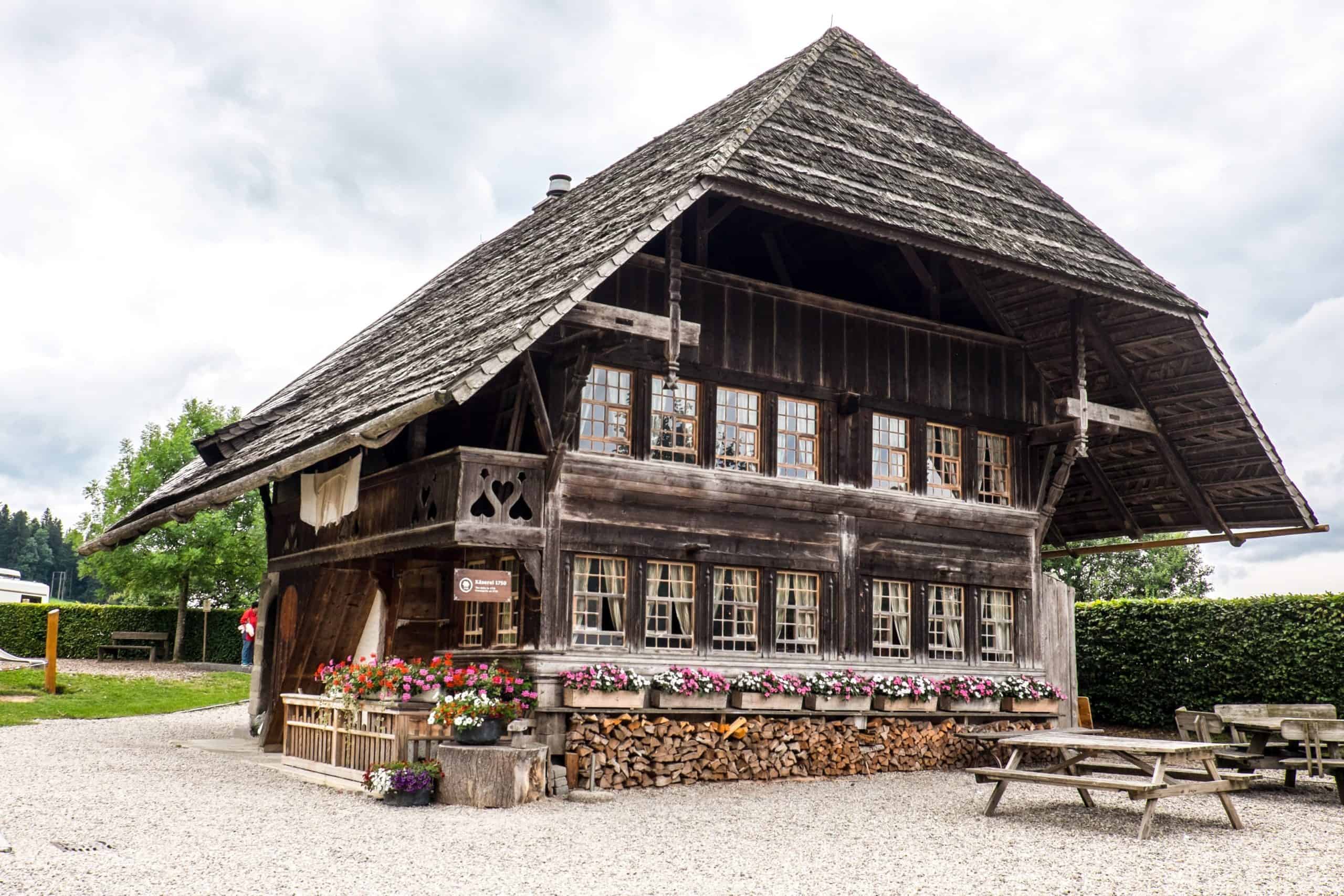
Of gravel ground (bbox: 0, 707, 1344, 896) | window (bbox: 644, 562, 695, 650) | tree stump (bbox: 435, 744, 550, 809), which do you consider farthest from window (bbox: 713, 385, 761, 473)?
tree stump (bbox: 435, 744, 550, 809)

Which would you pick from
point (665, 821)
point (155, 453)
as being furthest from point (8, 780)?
point (155, 453)

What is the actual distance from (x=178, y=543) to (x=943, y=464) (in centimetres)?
2806

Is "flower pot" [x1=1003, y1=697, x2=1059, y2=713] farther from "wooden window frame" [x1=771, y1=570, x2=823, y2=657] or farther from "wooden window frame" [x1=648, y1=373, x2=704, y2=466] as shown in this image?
"wooden window frame" [x1=648, y1=373, x2=704, y2=466]

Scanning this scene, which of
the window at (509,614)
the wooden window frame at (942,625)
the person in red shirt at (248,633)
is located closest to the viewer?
the window at (509,614)

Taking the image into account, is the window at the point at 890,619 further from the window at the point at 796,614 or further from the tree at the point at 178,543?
the tree at the point at 178,543

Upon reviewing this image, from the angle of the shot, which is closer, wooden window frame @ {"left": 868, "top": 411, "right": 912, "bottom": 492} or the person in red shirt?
wooden window frame @ {"left": 868, "top": 411, "right": 912, "bottom": 492}

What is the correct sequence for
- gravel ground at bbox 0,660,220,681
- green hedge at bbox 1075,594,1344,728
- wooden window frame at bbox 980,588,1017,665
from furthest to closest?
1. gravel ground at bbox 0,660,220,681
2. green hedge at bbox 1075,594,1344,728
3. wooden window frame at bbox 980,588,1017,665

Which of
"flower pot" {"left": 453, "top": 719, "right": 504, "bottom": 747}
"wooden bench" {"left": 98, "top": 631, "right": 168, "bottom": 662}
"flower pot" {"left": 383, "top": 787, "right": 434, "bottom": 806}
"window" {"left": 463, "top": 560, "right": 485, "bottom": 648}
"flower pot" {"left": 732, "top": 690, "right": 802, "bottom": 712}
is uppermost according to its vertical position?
"window" {"left": 463, "top": 560, "right": 485, "bottom": 648}

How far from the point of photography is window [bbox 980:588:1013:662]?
17.7 meters

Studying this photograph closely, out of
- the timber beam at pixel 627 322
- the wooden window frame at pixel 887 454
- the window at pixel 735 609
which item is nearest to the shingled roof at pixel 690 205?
the timber beam at pixel 627 322

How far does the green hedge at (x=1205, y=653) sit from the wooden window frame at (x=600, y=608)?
11168 mm

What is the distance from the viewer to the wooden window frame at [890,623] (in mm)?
16500

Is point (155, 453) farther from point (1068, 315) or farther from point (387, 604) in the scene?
point (1068, 315)

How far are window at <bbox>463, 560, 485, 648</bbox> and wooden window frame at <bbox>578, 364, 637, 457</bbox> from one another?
1934 mm
